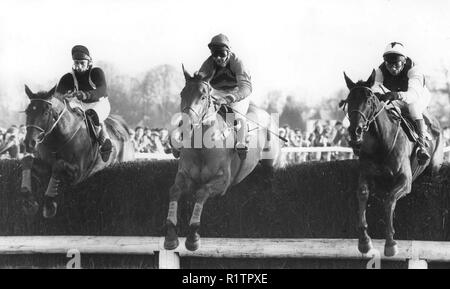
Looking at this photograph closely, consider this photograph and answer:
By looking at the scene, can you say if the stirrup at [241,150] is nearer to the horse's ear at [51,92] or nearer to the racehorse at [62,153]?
the racehorse at [62,153]

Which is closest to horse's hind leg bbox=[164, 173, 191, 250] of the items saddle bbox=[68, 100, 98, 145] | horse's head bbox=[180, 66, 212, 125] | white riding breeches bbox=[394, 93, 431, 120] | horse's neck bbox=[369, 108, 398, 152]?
horse's head bbox=[180, 66, 212, 125]

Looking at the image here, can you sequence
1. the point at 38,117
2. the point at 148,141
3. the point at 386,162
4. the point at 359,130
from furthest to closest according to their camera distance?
1. the point at 148,141
2. the point at 38,117
3. the point at 386,162
4. the point at 359,130

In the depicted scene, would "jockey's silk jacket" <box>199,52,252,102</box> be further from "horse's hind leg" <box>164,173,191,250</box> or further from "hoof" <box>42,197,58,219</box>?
"hoof" <box>42,197,58,219</box>

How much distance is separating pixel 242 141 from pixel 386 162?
1494 millimetres

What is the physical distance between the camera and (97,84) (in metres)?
9.33

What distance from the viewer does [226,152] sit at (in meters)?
8.39

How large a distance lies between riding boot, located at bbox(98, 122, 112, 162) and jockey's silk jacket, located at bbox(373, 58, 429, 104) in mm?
3179

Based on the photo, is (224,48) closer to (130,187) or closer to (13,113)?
(130,187)

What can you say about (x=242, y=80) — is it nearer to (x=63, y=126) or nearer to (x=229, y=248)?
(x=229, y=248)

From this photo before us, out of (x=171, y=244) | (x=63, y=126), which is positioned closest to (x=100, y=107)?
(x=63, y=126)

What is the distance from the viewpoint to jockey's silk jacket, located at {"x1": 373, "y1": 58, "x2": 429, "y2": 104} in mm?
8125

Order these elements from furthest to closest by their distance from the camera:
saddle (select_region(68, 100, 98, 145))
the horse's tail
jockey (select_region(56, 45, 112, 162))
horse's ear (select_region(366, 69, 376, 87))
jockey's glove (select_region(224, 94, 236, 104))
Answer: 1. the horse's tail
2. jockey (select_region(56, 45, 112, 162))
3. saddle (select_region(68, 100, 98, 145))
4. jockey's glove (select_region(224, 94, 236, 104))
5. horse's ear (select_region(366, 69, 376, 87))

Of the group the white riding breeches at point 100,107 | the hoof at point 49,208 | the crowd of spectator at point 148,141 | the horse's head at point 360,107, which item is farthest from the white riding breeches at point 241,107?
the crowd of spectator at point 148,141
